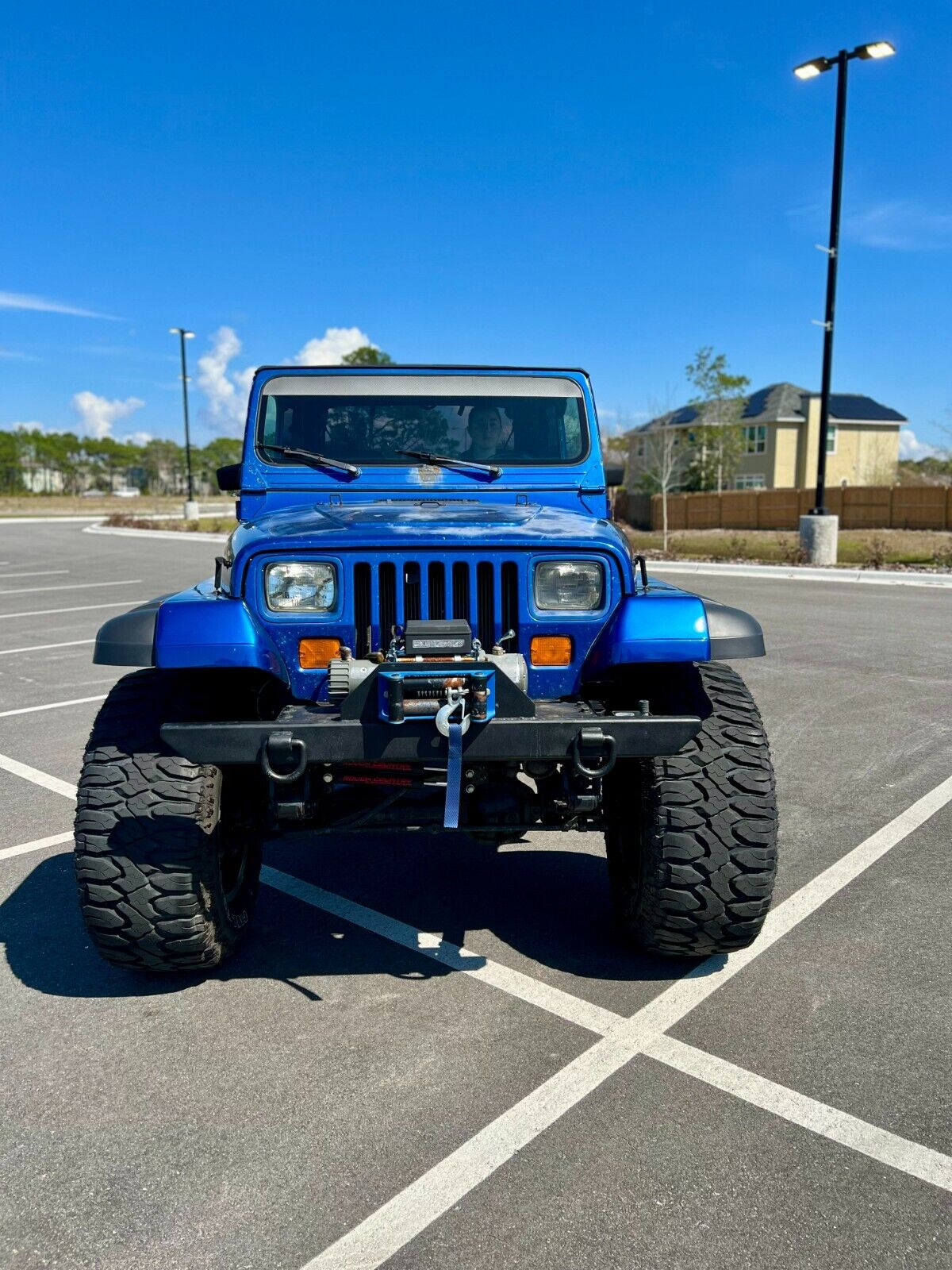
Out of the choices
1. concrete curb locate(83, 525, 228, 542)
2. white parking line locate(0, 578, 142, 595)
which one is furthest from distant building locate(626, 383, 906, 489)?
white parking line locate(0, 578, 142, 595)

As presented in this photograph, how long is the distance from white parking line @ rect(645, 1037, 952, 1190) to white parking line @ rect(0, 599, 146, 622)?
11.3 metres

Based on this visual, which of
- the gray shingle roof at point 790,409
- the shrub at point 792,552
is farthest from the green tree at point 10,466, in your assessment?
the shrub at point 792,552

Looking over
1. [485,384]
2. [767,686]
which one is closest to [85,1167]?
[485,384]

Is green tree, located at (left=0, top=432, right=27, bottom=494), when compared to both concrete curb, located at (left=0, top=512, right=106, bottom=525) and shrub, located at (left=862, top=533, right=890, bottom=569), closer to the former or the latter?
concrete curb, located at (left=0, top=512, right=106, bottom=525)

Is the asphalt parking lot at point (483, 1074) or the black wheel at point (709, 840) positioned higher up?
the black wheel at point (709, 840)

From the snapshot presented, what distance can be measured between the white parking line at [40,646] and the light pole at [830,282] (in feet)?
39.5

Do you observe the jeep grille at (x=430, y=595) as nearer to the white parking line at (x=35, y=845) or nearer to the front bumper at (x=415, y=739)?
the front bumper at (x=415, y=739)

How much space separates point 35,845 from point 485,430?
2725 mm

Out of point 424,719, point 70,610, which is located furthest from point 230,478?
point 70,610

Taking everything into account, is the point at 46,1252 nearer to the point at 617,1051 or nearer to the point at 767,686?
the point at 617,1051

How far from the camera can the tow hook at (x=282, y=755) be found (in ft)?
8.50

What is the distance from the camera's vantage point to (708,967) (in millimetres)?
3277

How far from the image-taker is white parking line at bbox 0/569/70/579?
18297 mm

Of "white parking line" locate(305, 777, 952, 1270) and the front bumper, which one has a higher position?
the front bumper
